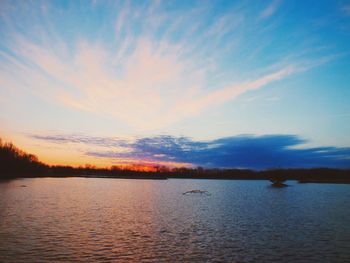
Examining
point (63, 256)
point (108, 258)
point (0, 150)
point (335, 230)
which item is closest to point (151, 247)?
point (108, 258)

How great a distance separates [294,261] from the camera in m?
23.9

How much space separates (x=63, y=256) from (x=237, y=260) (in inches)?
537

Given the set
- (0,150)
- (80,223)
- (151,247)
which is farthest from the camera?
(0,150)

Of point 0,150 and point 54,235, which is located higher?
point 0,150

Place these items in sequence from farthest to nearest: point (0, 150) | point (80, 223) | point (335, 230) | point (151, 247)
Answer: point (0, 150) < point (80, 223) < point (335, 230) < point (151, 247)

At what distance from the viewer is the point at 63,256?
23750mm

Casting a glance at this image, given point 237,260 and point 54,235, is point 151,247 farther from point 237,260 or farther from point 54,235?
point 54,235

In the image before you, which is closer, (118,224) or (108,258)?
(108,258)

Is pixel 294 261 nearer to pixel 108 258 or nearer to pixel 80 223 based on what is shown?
pixel 108 258

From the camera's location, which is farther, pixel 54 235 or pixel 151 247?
pixel 54 235

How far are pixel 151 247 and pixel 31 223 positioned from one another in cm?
1857

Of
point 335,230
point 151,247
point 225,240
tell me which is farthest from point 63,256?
point 335,230

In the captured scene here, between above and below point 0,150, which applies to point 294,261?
below

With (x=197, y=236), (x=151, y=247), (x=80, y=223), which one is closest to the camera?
(x=151, y=247)
